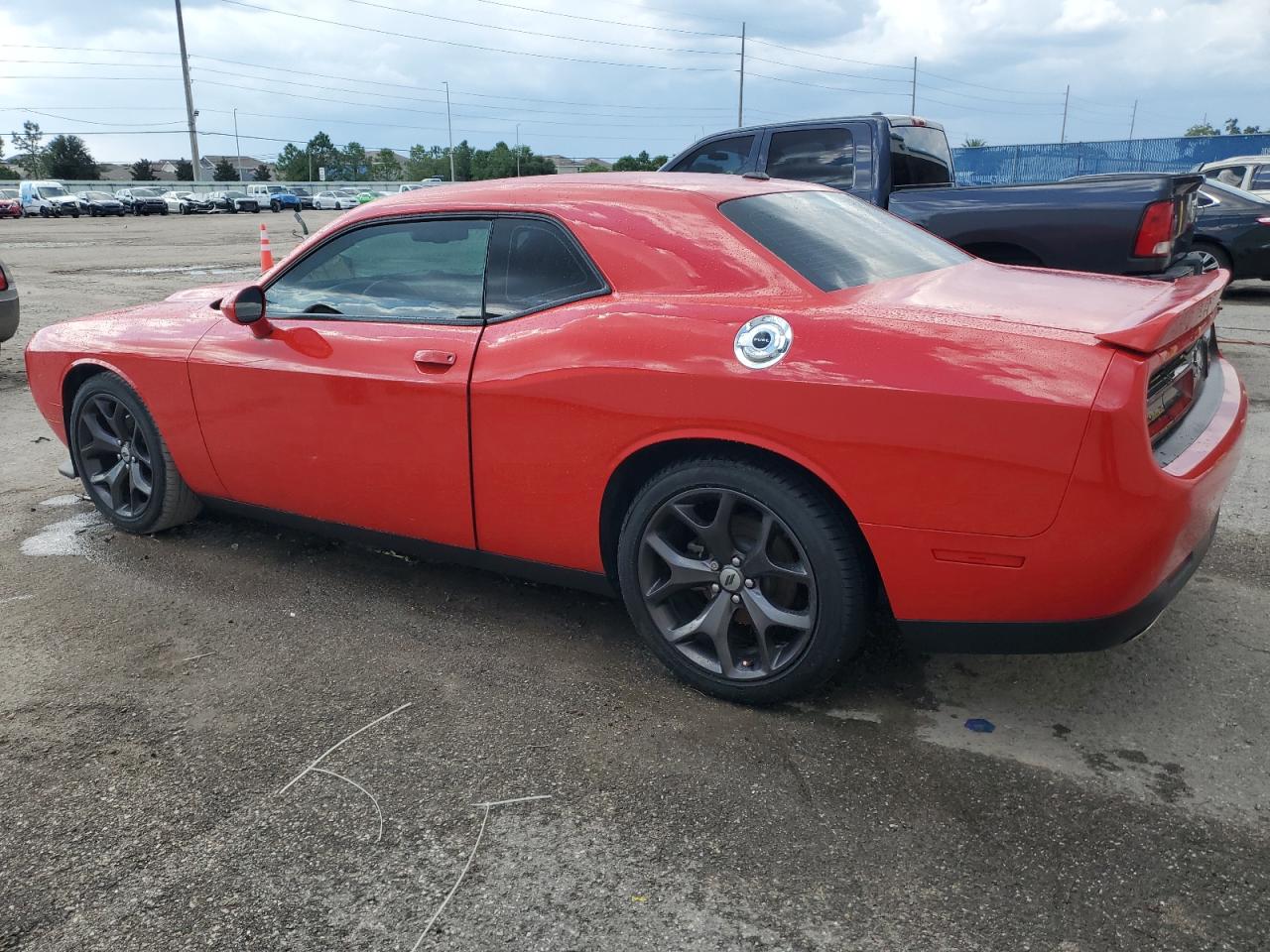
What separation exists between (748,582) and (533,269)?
1195 mm

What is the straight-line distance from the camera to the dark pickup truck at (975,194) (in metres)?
6.31

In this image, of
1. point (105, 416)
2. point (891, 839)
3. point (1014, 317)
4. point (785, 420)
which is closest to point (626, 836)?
point (891, 839)

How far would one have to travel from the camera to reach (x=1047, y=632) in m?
2.46

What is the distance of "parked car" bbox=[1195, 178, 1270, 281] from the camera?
11.1 metres

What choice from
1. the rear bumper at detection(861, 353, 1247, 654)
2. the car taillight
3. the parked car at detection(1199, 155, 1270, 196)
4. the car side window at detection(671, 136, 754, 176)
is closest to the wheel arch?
the rear bumper at detection(861, 353, 1247, 654)

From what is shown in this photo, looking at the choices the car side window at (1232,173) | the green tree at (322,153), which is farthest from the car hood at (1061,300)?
the green tree at (322,153)

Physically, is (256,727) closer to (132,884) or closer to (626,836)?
(132,884)

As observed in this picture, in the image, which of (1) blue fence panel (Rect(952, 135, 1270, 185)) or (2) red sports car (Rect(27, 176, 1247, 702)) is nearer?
(2) red sports car (Rect(27, 176, 1247, 702))

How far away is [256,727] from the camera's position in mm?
2887

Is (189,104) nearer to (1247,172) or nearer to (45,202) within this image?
(45,202)

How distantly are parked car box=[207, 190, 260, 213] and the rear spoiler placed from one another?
200 feet

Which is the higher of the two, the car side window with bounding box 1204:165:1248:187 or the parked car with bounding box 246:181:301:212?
the car side window with bounding box 1204:165:1248:187

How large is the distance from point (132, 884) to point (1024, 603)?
7.07 ft

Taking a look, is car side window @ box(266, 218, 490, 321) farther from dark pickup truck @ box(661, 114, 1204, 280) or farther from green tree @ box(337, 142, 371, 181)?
green tree @ box(337, 142, 371, 181)
